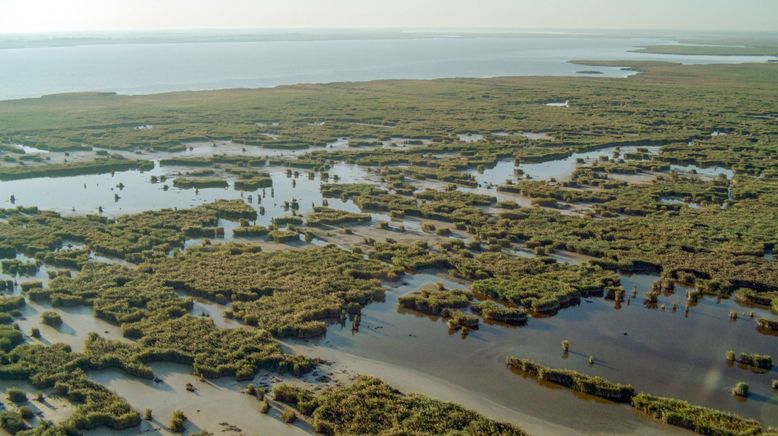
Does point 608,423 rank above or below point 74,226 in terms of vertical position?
below

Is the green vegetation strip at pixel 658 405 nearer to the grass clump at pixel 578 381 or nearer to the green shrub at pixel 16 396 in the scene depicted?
the grass clump at pixel 578 381

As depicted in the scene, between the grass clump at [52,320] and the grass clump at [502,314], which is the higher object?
the grass clump at [52,320]

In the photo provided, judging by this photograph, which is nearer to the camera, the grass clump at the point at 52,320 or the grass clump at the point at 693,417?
the grass clump at the point at 693,417

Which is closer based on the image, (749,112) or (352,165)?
(352,165)

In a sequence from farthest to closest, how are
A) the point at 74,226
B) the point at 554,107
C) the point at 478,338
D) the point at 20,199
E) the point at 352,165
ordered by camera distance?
the point at 554,107, the point at 352,165, the point at 20,199, the point at 74,226, the point at 478,338

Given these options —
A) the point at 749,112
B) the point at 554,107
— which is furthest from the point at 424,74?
the point at 749,112

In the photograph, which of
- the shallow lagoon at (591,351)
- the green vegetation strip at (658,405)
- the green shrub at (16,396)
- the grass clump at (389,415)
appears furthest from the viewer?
the shallow lagoon at (591,351)

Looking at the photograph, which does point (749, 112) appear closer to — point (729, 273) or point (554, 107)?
point (554, 107)

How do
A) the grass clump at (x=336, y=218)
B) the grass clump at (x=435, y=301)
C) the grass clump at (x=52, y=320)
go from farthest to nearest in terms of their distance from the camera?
the grass clump at (x=336, y=218) → the grass clump at (x=435, y=301) → the grass clump at (x=52, y=320)

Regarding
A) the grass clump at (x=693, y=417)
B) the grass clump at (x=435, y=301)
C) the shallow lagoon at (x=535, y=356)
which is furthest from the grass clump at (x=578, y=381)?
the grass clump at (x=435, y=301)
